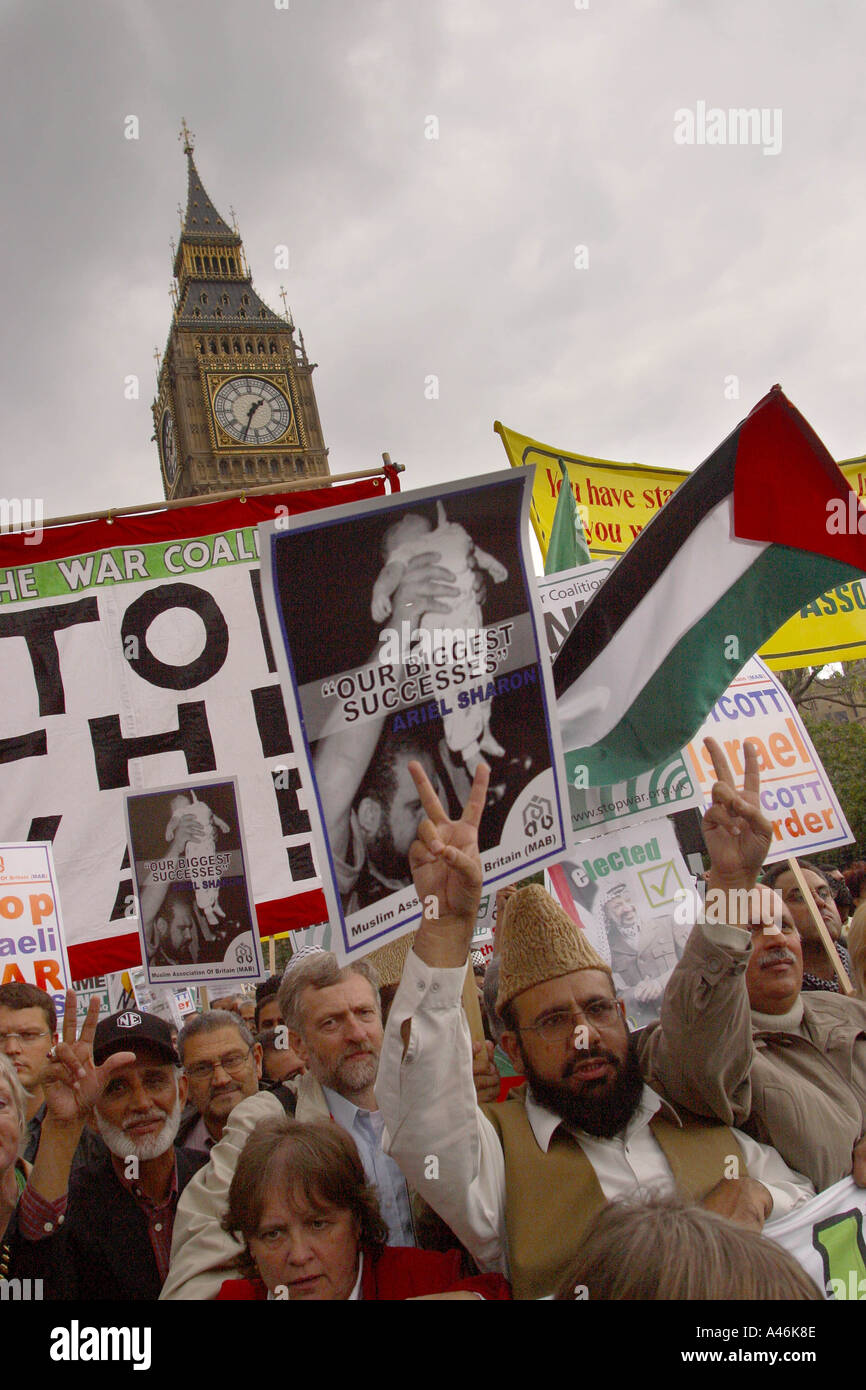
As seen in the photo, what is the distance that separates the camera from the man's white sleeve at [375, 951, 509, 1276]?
220 cm

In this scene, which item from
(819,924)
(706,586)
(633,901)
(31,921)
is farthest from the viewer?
(633,901)

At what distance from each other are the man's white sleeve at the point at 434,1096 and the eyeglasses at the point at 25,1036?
7.26ft

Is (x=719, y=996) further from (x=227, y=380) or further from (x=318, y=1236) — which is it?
(x=227, y=380)

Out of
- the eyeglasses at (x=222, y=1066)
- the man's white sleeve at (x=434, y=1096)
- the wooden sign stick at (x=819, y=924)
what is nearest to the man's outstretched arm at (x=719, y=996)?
the man's white sleeve at (x=434, y=1096)

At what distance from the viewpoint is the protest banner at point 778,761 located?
209 inches

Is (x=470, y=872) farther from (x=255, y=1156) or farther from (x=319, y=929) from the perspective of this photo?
(x=319, y=929)

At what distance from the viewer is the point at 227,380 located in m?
70.2

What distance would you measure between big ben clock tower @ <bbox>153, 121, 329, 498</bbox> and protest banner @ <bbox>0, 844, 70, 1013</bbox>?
63745mm

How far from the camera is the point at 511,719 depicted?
2.85 m

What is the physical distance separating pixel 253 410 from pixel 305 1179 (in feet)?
237

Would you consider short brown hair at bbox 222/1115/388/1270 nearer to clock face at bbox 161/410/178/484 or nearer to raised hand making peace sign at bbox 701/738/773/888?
raised hand making peace sign at bbox 701/738/773/888

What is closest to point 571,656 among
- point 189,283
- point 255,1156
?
point 255,1156
